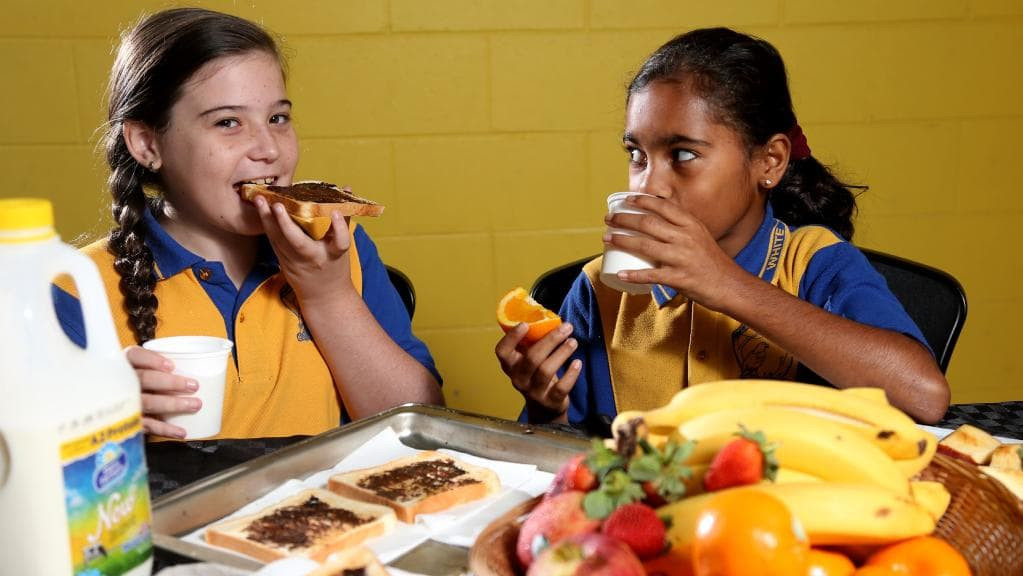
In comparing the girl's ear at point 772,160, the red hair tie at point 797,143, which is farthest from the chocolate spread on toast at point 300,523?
the red hair tie at point 797,143

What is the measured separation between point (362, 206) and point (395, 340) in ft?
0.98

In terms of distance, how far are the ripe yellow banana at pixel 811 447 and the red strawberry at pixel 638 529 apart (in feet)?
0.26

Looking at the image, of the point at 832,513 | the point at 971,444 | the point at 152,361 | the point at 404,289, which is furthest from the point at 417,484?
the point at 404,289

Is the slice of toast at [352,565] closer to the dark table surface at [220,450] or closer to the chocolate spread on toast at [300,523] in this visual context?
the chocolate spread on toast at [300,523]

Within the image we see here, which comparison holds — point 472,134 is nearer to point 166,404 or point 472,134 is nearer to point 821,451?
point 166,404

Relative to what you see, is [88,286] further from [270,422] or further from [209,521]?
[270,422]

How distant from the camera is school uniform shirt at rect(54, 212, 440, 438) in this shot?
1655 mm

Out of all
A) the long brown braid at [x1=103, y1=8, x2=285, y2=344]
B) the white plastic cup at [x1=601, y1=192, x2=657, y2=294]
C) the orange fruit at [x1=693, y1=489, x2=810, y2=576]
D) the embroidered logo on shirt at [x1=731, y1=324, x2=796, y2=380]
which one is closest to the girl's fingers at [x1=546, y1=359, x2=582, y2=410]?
the white plastic cup at [x1=601, y1=192, x2=657, y2=294]

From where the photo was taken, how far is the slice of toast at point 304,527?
896 mm

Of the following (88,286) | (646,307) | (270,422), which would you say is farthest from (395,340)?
(88,286)

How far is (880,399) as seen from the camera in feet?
2.83

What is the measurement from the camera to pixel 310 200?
5.20 feet

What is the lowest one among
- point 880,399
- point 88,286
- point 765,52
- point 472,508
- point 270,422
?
point 270,422

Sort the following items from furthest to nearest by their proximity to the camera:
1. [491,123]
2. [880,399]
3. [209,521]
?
[491,123] → [209,521] → [880,399]
